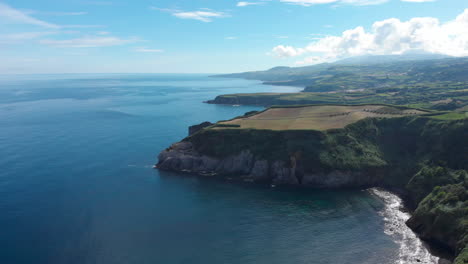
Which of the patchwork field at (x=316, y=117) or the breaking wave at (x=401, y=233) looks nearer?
the breaking wave at (x=401, y=233)

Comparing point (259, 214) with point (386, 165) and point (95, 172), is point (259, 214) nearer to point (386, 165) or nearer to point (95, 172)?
point (386, 165)

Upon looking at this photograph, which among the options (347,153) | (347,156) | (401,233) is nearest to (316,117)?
(347,153)

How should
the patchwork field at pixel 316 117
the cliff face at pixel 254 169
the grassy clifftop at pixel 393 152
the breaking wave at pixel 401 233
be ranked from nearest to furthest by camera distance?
the breaking wave at pixel 401 233 → the grassy clifftop at pixel 393 152 → the cliff face at pixel 254 169 → the patchwork field at pixel 316 117

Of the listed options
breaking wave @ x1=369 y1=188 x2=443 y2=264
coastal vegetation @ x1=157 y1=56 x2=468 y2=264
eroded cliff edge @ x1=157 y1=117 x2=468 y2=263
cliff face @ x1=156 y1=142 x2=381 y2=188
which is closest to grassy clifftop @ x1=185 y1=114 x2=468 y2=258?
eroded cliff edge @ x1=157 y1=117 x2=468 y2=263

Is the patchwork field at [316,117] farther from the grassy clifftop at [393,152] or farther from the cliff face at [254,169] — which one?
the cliff face at [254,169]

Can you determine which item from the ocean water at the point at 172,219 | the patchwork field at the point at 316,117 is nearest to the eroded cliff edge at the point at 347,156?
the patchwork field at the point at 316,117

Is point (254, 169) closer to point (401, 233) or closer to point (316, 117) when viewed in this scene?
point (316, 117)
